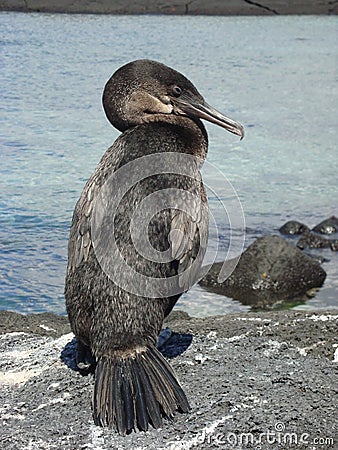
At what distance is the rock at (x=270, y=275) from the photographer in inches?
235

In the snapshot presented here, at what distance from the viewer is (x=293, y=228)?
698cm

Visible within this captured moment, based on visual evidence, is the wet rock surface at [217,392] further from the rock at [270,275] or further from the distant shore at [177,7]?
the distant shore at [177,7]

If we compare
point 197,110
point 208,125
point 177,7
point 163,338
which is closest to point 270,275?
point 163,338

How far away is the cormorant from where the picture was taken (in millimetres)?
2646

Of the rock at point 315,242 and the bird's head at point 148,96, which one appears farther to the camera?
the rock at point 315,242

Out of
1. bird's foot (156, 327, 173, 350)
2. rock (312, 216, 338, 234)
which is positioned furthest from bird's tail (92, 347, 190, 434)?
rock (312, 216, 338, 234)

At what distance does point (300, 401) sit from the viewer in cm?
283

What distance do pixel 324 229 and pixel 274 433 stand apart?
14.8ft

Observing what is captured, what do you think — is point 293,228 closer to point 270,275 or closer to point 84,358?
point 270,275

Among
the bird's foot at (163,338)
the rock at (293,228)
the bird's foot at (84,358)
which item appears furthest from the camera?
the rock at (293,228)

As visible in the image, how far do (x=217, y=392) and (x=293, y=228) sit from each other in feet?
13.9

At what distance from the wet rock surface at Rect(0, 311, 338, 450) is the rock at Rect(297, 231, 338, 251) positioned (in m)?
3.17

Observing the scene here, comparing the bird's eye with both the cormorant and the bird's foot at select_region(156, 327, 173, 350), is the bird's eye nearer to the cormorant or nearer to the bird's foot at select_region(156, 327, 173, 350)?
the cormorant

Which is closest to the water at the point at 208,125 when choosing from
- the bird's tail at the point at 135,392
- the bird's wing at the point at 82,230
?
the bird's wing at the point at 82,230
